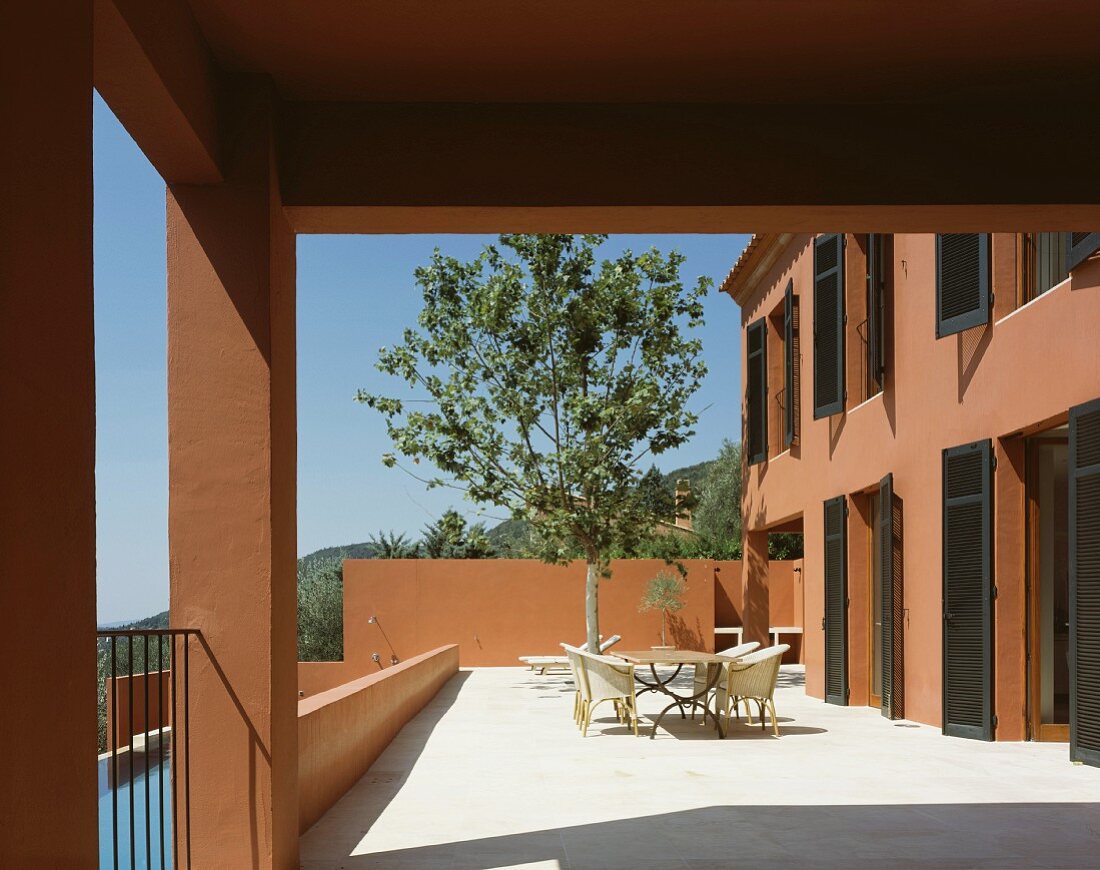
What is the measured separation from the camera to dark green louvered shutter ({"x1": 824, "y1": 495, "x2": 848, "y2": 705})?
1212 cm

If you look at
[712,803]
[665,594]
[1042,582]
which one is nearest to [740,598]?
[665,594]

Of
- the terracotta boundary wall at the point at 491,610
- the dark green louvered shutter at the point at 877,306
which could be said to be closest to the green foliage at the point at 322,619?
the terracotta boundary wall at the point at 491,610

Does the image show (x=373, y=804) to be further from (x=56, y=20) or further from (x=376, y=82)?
(x=56, y=20)

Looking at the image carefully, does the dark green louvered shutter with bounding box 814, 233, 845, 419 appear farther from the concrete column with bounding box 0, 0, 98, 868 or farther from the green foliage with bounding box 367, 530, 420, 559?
the green foliage with bounding box 367, 530, 420, 559

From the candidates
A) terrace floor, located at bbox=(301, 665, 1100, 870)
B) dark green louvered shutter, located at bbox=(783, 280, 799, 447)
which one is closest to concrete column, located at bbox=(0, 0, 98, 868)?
terrace floor, located at bbox=(301, 665, 1100, 870)

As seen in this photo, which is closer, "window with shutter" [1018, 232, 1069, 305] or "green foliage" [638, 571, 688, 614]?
"window with shutter" [1018, 232, 1069, 305]

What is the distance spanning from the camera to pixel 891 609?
10.7m

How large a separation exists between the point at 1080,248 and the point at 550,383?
8.78 metres

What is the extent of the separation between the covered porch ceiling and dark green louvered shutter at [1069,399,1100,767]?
113 inches

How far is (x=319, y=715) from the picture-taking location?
5.75 meters

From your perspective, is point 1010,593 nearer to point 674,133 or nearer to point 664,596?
point 674,133

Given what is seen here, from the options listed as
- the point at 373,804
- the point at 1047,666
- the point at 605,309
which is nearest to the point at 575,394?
the point at 605,309

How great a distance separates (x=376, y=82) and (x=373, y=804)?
3.75m

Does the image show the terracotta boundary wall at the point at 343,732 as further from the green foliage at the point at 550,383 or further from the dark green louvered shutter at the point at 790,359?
the dark green louvered shutter at the point at 790,359
